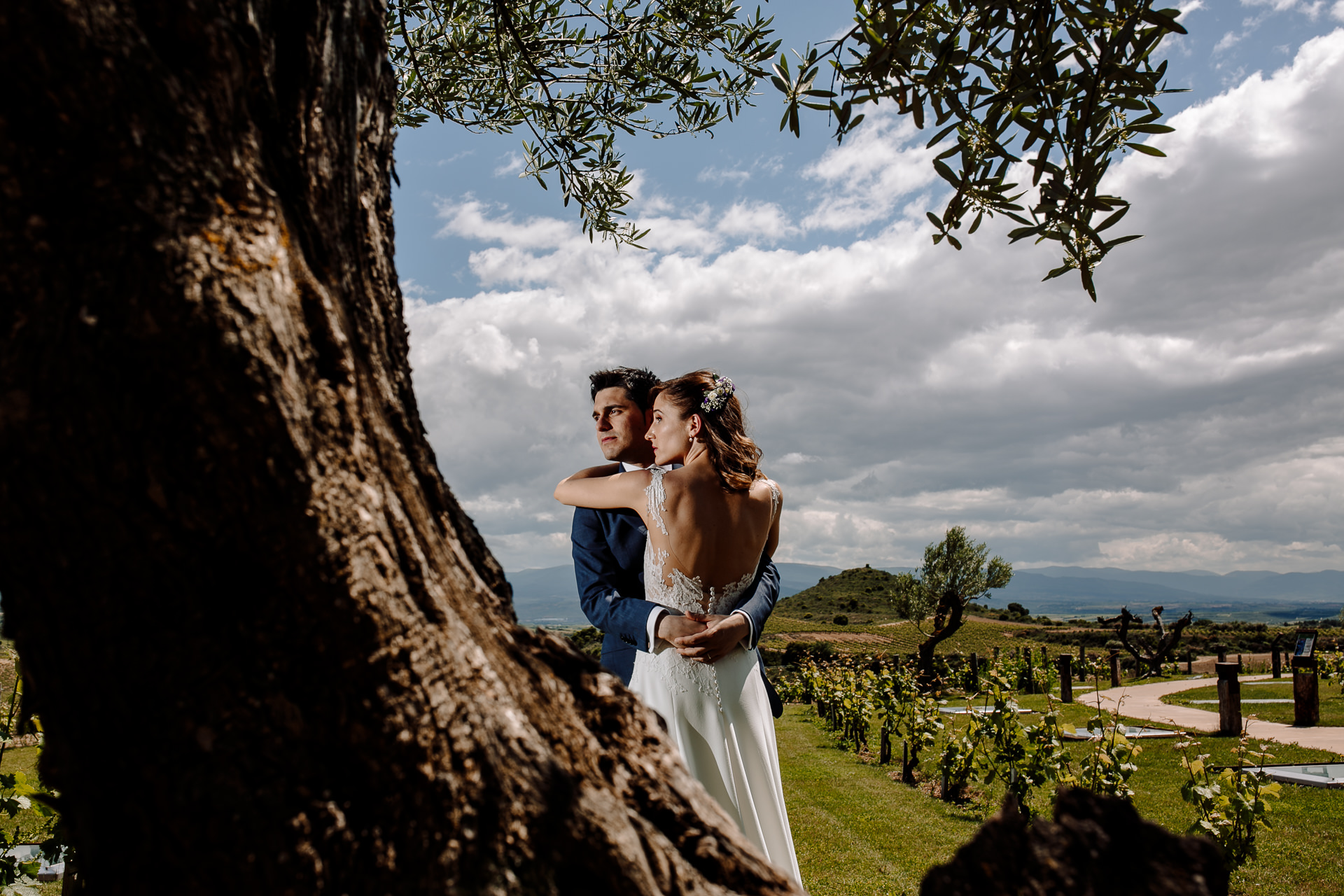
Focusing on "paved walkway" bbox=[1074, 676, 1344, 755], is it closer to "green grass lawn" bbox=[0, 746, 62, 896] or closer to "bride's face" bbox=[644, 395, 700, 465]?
"bride's face" bbox=[644, 395, 700, 465]

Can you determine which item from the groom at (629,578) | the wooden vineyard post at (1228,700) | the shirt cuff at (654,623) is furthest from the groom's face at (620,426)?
the wooden vineyard post at (1228,700)

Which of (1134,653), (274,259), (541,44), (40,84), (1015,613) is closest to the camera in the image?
(40,84)

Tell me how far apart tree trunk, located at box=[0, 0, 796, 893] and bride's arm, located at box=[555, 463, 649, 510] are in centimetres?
316

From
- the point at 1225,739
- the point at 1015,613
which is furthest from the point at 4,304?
the point at 1015,613

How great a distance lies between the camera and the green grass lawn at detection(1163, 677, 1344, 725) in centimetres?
1648

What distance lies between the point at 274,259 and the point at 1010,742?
10234mm

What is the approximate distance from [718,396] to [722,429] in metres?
0.19

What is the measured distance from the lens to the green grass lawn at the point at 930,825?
24.6 feet

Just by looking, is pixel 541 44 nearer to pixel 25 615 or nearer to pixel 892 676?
pixel 25 615

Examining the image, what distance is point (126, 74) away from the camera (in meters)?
1.06

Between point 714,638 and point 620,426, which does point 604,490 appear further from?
point 714,638

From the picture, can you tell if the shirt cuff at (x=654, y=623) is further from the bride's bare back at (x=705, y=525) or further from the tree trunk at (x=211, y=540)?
the tree trunk at (x=211, y=540)

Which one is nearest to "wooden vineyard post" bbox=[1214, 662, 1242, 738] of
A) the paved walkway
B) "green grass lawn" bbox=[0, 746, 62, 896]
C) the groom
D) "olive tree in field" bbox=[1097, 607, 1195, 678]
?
the paved walkway

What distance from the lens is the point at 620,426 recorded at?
203 inches
